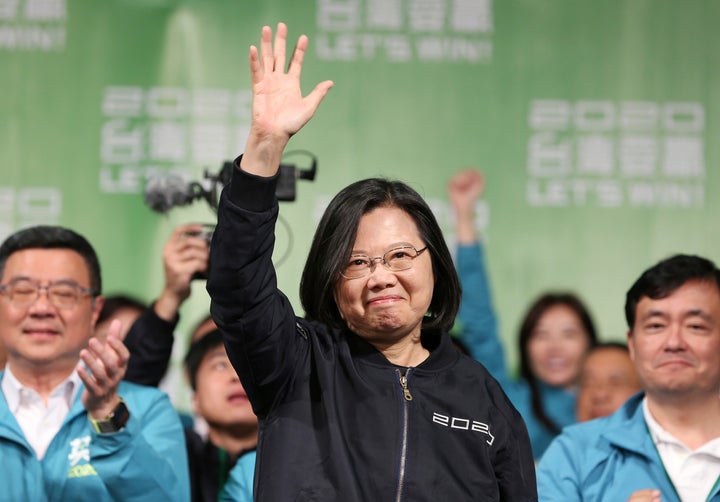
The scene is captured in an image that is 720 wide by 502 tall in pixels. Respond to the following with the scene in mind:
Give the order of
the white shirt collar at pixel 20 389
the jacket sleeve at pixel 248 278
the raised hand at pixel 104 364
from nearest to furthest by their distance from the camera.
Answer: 1. the jacket sleeve at pixel 248 278
2. the raised hand at pixel 104 364
3. the white shirt collar at pixel 20 389

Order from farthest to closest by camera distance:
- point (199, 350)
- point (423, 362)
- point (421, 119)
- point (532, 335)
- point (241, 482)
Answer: point (421, 119)
point (532, 335)
point (199, 350)
point (241, 482)
point (423, 362)

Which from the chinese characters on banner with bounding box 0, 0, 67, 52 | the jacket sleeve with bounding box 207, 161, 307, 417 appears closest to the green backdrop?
the chinese characters on banner with bounding box 0, 0, 67, 52

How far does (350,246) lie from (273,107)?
0.96ft

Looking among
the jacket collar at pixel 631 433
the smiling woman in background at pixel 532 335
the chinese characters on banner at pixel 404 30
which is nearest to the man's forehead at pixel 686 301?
the jacket collar at pixel 631 433

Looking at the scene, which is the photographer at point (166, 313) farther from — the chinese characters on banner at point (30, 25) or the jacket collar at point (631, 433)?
the chinese characters on banner at point (30, 25)

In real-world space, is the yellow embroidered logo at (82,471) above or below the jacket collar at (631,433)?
below

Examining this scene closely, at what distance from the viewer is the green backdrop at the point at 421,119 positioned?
4047mm

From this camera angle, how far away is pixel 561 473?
268 cm

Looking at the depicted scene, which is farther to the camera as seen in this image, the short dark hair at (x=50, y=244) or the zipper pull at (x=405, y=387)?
the short dark hair at (x=50, y=244)

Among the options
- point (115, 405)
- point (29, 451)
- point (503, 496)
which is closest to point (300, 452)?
point (503, 496)

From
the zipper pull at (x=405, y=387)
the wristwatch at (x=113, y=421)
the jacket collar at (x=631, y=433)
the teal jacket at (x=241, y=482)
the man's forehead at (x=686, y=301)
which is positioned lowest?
the teal jacket at (x=241, y=482)

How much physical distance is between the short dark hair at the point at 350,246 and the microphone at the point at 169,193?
4.02ft

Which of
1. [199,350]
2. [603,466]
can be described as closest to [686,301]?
[603,466]

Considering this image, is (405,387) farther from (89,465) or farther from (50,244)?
(50,244)
